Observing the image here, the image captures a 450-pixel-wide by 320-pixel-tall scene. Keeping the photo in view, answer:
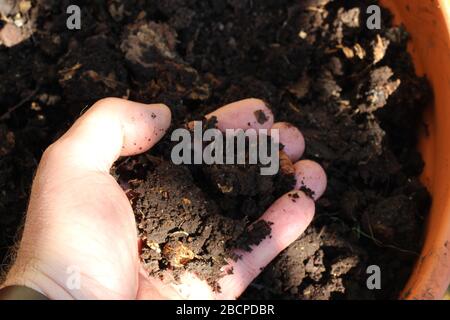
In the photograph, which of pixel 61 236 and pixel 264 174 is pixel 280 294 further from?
pixel 61 236

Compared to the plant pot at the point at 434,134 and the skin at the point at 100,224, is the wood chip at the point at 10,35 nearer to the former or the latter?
the skin at the point at 100,224

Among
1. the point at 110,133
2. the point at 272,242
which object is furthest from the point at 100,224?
the point at 272,242

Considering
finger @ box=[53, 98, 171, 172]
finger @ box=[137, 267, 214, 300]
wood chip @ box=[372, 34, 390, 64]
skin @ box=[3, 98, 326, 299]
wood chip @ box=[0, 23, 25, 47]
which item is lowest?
finger @ box=[137, 267, 214, 300]

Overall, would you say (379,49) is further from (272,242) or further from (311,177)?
(272,242)

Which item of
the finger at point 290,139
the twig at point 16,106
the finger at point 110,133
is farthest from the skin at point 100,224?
the twig at point 16,106

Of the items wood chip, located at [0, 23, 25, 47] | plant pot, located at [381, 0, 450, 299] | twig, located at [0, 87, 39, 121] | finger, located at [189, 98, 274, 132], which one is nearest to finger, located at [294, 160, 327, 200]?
finger, located at [189, 98, 274, 132]

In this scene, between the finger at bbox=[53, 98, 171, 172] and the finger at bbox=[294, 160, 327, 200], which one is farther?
the finger at bbox=[294, 160, 327, 200]

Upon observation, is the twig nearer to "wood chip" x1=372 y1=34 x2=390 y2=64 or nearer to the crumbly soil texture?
the crumbly soil texture
